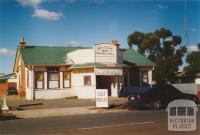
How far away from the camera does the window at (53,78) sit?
3378cm

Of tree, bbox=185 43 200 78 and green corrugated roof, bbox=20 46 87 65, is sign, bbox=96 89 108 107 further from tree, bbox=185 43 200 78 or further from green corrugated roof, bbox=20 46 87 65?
tree, bbox=185 43 200 78

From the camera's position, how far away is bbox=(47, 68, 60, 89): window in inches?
1330

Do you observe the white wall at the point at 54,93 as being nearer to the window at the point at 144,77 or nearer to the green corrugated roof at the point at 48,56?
the green corrugated roof at the point at 48,56

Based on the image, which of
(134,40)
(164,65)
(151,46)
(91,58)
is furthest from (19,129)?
(134,40)

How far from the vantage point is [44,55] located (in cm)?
3519

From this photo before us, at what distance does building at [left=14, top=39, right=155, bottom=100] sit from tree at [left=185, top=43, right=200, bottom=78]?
27089 mm

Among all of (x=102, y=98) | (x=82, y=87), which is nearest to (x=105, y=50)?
(x=82, y=87)

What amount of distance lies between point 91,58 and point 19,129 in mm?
19872

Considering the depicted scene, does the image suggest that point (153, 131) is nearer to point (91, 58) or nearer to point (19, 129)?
point (19, 129)

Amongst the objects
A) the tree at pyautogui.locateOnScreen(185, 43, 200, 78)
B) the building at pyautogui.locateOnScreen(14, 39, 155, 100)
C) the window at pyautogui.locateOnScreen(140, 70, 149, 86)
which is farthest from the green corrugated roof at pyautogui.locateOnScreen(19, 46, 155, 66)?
the tree at pyautogui.locateOnScreen(185, 43, 200, 78)

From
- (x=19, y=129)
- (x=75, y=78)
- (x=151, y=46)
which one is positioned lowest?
(x=19, y=129)

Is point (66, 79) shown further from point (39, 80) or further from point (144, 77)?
point (144, 77)

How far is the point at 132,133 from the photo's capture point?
1148 cm

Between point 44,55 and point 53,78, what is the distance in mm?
2790
